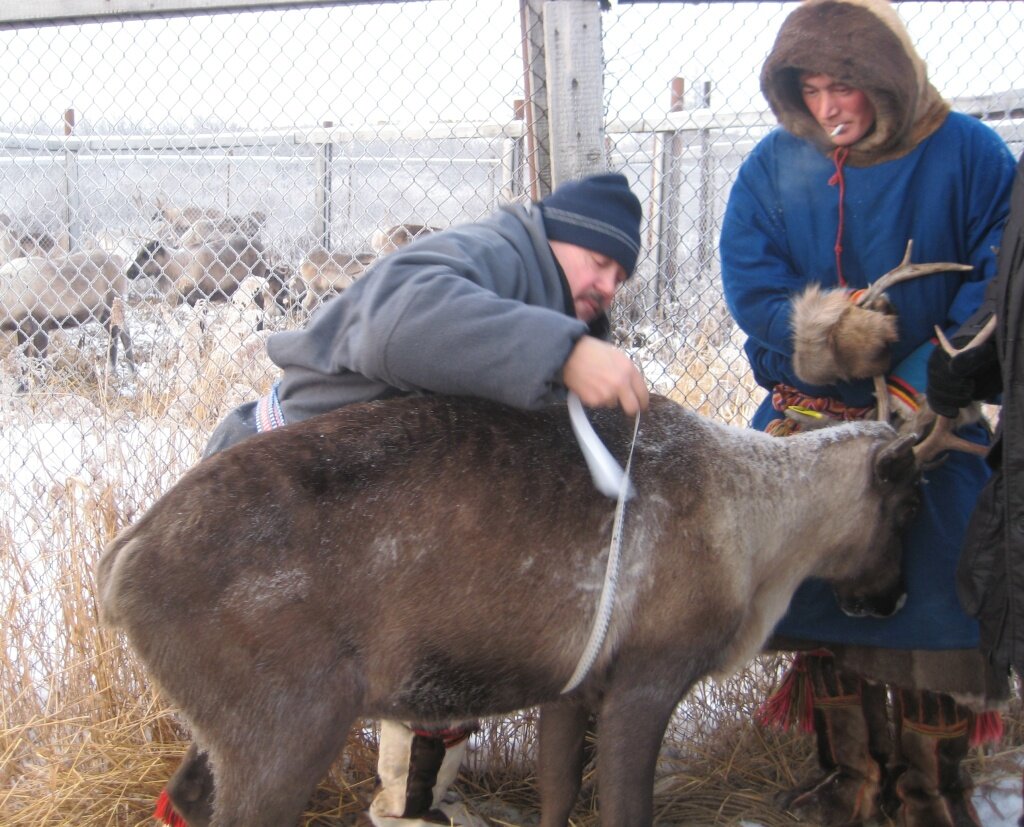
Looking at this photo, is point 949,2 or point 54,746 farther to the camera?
point 54,746

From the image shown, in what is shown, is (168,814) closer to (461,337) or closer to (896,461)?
(461,337)

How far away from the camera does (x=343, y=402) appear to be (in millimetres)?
2961

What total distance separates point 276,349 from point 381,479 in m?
0.56

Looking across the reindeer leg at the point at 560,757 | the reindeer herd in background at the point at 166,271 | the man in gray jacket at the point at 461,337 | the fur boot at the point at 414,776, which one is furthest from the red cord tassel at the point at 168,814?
the reindeer herd in background at the point at 166,271

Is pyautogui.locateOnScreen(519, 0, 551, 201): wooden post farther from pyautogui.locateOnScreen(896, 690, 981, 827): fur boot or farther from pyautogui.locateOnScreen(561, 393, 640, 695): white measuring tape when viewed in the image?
pyautogui.locateOnScreen(896, 690, 981, 827): fur boot

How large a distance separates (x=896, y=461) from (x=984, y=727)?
1.01 meters

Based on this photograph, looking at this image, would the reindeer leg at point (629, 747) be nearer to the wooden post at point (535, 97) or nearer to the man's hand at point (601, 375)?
the man's hand at point (601, 375)

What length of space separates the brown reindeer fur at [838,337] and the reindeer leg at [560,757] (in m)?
1.33

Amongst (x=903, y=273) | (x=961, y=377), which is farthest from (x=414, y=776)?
(x=903, y=273)

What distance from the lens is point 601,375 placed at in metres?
2.46

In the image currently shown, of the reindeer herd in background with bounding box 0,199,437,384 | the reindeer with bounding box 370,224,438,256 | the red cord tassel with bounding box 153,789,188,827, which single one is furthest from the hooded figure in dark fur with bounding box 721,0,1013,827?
the reindeer herd in background with bounding box 0,199,437,384

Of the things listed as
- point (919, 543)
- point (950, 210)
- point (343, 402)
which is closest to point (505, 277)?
point (343, 402)

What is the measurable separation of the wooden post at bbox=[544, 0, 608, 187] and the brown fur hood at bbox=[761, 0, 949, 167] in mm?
614

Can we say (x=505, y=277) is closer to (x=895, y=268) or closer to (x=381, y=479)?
(x=381, y=479)
